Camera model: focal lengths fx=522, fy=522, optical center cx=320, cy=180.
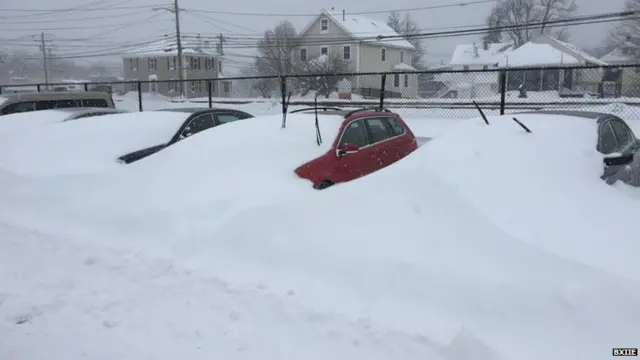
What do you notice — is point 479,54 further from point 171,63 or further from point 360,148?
point 360,148

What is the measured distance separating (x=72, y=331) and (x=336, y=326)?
6.52ft

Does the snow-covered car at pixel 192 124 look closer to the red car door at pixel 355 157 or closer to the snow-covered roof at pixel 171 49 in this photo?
the red car door at pixel 355 157

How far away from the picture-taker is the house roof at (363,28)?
172 feet

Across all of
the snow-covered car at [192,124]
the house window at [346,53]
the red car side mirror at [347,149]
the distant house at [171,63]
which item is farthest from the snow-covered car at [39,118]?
the distant house at [171,63]

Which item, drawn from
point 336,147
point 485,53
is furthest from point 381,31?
point 336,147

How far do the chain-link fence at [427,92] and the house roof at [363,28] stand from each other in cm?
682

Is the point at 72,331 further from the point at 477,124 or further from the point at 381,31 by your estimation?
the point at 381,31

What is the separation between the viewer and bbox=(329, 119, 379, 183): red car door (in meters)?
7.07

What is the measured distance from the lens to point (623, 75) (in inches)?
1379

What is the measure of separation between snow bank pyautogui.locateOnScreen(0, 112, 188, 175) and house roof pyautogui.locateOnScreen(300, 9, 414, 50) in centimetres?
4248

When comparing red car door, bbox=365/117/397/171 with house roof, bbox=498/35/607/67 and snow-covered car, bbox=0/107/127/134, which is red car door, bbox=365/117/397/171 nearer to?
snow-covered car, bbox=0/107/127/134

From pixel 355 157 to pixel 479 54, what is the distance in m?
59.9

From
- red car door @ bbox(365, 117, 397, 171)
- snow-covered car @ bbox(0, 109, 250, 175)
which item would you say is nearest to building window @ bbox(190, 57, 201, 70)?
snow-covered car @ bbox(0, 109, 250, 175)

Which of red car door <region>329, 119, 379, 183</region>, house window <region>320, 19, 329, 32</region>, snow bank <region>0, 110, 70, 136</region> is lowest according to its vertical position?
red car door <region>329, 119, 379, 183</region>
